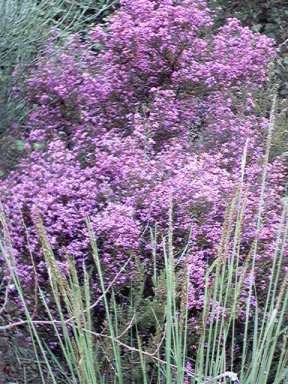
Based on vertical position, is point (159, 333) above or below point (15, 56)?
below

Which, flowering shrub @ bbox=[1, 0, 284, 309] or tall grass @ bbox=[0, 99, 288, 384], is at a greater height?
flowering shrub @ bbox=[1, 0, 284, 309]

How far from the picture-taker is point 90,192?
316cm

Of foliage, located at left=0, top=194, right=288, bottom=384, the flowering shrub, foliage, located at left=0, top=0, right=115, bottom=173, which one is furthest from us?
foliage, located at left=0, top=0, right=115, bottom=173

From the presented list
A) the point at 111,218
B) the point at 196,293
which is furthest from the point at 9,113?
the point at 196,293

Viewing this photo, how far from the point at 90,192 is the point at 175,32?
1.21 metres

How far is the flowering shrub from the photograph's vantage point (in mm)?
3053

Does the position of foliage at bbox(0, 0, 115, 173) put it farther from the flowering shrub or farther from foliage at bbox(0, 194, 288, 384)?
foliage at bbox(0, 194, 288, 384)

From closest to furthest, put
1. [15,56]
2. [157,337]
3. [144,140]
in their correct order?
[157,337] → [144,140] → [15,56]

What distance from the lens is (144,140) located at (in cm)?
344

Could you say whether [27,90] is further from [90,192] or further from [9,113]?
[90,192]

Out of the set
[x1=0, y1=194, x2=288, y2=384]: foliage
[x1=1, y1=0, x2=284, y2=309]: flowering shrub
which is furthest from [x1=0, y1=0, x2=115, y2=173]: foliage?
[x1=0, y1=194, x2=288, y2=384]: foliage

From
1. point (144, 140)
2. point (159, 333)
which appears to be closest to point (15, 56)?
point (144, 140)

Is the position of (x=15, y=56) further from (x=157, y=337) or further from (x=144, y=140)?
(x=157, y=337)

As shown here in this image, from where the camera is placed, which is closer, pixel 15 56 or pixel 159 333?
pixel 159 333
